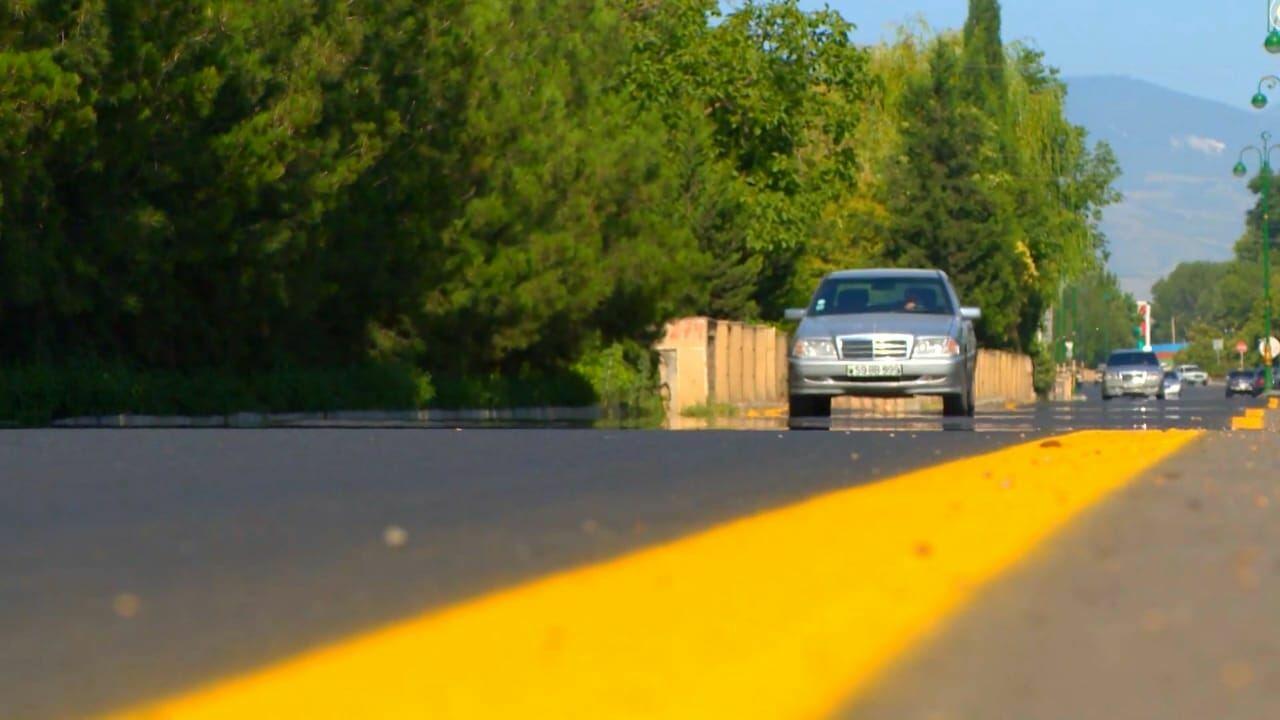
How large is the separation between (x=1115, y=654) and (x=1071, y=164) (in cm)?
8440

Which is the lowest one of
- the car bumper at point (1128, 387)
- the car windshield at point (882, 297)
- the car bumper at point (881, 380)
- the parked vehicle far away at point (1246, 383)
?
the parked vehicle far away at point (1246, 383)

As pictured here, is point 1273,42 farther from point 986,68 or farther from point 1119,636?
point 1119,636

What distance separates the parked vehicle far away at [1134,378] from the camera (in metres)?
75.1

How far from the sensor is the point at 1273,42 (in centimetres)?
5772

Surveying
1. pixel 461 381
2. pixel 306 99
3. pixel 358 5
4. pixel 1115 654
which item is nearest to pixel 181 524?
pixel 1115 654

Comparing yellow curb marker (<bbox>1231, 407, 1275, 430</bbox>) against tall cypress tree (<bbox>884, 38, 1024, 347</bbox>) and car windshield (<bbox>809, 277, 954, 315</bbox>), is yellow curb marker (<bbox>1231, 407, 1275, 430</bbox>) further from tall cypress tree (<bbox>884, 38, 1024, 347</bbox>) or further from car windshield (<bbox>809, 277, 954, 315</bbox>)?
tall cypress tree (<bbox>884, 38, 1024, 347</bbox>)

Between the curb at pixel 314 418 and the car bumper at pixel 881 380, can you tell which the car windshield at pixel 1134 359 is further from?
the car bumper at pixel 881 380

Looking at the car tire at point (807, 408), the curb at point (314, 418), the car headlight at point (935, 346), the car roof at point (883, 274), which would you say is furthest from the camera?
the car roof at point (883, 274)

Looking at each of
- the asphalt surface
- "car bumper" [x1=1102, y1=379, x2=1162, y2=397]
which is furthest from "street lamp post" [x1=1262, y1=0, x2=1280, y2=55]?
the asphalt surface

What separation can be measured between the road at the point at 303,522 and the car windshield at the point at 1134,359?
59.2m

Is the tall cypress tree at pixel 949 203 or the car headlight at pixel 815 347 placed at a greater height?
the tall cypress tree at pixel 949 203

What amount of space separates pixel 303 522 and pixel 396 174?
73.7 ft

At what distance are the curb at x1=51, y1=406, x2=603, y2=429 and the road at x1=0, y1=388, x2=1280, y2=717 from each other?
587 cm

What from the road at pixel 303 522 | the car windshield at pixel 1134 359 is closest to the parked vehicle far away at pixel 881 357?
the road at pixel 303 522
